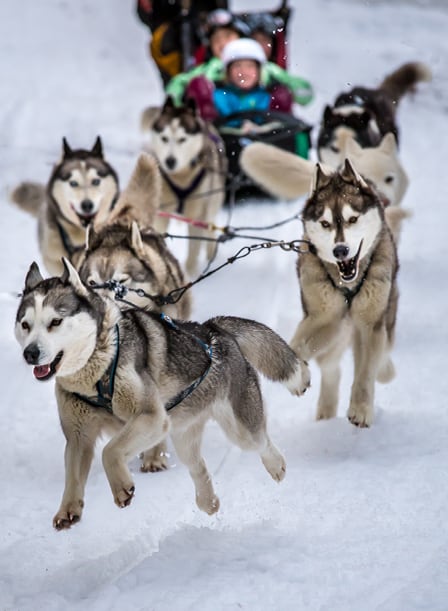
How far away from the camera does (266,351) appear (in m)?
3.54

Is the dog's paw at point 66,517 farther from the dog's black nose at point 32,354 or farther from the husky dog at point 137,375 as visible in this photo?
the dog's black nose at point 32,354

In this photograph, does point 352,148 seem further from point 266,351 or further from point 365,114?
point 266,351

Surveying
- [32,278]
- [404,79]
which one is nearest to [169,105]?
[404,79]

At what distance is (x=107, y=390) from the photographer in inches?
120

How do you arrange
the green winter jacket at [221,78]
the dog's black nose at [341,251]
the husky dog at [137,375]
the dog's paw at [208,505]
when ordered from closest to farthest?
the husky dog at [137,375] < the dog's paw at [208,505] < the dog's black nose at [341,251] < the green winter jacket at [221,78]

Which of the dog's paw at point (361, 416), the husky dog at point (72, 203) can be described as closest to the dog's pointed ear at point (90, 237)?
the husky dog at point (72, 203)

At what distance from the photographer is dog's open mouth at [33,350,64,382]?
286 cm

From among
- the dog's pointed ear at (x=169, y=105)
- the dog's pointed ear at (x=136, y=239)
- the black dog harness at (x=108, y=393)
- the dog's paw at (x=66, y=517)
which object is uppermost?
the dog's pointed ear at (x=169, y=105)

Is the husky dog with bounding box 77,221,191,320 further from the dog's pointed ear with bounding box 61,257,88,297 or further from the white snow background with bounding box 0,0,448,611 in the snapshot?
the dog's pointed ear with bounding box 61,257,88,297

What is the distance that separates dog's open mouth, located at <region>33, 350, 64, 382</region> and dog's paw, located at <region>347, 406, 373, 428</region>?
5.33 feet

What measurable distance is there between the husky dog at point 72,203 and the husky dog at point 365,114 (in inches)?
56.0

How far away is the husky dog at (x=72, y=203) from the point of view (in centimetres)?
552

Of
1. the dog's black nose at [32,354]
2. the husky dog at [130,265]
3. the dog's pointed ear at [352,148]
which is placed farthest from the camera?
the dog's pointed ear at [352,148]

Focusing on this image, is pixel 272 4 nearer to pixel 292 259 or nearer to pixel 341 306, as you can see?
pixel 292 259
